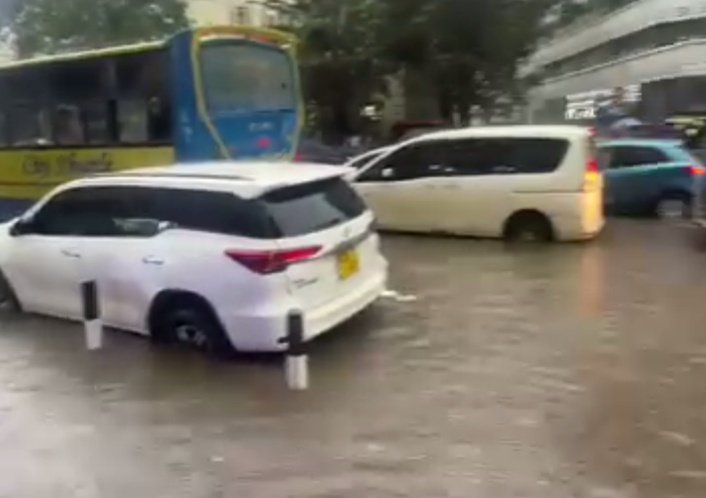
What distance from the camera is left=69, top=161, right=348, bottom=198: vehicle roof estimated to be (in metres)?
7.46

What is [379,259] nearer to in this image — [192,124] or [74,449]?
[74,449]

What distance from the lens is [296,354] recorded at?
22.7 ft

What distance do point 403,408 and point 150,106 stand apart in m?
8.46

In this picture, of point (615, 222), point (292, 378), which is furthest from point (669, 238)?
point (292, 378)

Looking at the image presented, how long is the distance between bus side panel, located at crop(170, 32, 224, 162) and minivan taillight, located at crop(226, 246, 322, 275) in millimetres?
6483

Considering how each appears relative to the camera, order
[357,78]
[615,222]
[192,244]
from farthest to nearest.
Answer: [357,78], [615,222], [192,244]

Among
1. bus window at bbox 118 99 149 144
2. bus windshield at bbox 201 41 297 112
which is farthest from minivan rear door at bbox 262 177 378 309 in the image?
bus window at bbox 118 99 149 144

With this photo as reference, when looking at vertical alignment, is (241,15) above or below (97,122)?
above

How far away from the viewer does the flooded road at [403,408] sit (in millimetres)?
5434

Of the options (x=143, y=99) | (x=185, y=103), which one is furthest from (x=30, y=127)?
(x=185, y=103)

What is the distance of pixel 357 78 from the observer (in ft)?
72.0

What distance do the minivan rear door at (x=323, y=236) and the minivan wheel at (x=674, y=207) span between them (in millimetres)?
8736

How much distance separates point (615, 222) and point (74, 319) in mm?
9382

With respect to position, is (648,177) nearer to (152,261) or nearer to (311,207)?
(311,207)
